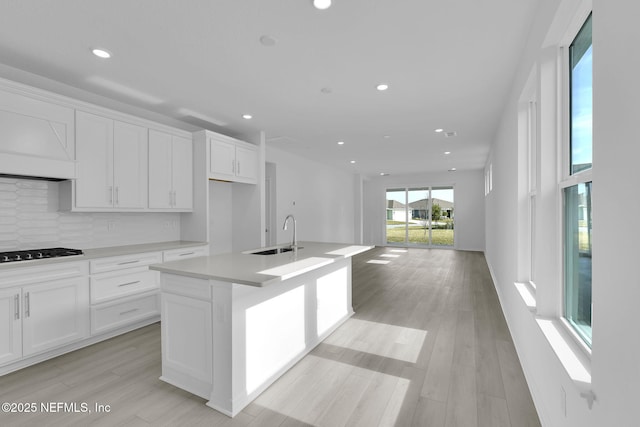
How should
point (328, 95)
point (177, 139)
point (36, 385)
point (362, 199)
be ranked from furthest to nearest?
1. point (362, 199)
2. point (177, 139)
3. point (328, 95)
4. point (36, 385)

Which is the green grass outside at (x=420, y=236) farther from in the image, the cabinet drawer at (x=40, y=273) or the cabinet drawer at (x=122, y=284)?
the cabinet drawer at (x=40, y=273)

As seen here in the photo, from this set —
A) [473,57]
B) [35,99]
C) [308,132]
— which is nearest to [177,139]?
[35,99]

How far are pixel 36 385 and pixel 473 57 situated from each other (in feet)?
14.6

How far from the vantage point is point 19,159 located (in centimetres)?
260

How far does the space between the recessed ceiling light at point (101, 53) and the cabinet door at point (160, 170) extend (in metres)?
1.16

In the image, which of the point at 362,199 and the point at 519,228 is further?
the point at 362,199

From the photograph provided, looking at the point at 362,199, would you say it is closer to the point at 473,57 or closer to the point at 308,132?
the point at 308,132

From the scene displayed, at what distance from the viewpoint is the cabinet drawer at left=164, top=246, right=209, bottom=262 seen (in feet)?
12.0

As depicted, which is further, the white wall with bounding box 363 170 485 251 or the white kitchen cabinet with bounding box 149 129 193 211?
the white wall with bounding box 363 170 485 251

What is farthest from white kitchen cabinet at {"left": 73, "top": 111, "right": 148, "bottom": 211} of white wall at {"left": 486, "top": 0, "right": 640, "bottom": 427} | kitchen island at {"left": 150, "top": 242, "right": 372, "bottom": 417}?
white wall at {"left": 486, "top": 0, "right": 640, "bottom": 427}

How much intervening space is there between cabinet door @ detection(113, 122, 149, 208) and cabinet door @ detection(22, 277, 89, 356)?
39.4 inches

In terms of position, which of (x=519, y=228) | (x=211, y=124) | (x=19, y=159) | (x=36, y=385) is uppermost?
(x=211, y=124)

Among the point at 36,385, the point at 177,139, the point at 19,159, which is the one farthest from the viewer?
the point at 177,139

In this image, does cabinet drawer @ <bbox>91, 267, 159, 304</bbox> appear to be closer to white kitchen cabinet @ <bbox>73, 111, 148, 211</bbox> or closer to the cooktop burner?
the cooktop burner
